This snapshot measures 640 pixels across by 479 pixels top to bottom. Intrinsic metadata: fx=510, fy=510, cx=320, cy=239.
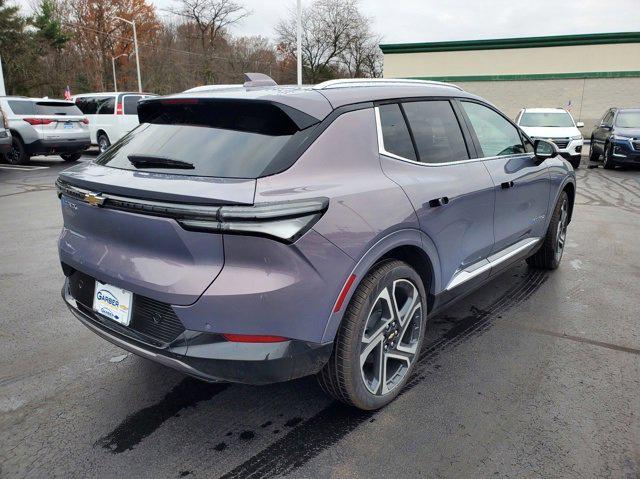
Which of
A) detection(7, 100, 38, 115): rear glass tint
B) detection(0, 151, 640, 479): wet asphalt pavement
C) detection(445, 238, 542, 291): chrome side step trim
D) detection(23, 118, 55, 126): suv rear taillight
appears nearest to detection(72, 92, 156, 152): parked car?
detection(23, 118, 55, 126): suv rear taillight

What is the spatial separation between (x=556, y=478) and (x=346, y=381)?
1.01 metres

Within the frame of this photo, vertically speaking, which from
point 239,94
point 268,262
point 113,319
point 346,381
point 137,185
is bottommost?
point 346,381

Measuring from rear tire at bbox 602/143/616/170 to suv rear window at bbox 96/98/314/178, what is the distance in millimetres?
13940

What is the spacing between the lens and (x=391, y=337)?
2764 millimetres

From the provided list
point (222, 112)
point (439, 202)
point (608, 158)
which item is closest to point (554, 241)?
point (439, 202)

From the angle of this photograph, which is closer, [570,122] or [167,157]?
[167,157]

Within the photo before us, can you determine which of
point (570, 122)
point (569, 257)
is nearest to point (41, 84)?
point (570, 122)

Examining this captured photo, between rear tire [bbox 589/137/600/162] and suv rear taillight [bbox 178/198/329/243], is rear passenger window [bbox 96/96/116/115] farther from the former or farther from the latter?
suv rear taillight [bbox 178/198/329/243]

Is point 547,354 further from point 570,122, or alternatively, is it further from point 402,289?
point 570,122

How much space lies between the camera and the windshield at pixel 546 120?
15.0 metres

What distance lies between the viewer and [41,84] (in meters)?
37.7

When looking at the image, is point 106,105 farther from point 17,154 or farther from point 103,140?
point 17,154

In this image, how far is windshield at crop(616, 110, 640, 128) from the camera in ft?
46.1

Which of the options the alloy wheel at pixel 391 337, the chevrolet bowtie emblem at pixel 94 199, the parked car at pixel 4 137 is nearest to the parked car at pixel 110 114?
the parked car at pixel 4 137
